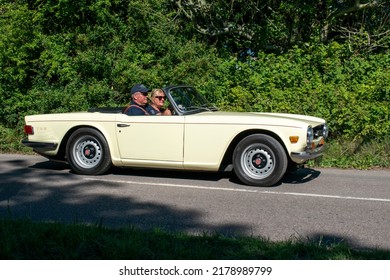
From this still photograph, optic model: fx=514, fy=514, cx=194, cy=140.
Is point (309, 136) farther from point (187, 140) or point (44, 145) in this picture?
point (44, 145)

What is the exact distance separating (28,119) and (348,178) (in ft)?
18.1

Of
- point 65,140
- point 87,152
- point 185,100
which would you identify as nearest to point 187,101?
point 185,100

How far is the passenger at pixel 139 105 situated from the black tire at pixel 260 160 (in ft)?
5.31

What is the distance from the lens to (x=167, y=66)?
13406mm

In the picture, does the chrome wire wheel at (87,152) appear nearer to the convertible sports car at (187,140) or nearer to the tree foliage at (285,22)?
the convertible sports car at (187,140)

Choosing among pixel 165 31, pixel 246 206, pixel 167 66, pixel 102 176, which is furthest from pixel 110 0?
pixel 246 206

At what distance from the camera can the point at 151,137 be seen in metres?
7.89

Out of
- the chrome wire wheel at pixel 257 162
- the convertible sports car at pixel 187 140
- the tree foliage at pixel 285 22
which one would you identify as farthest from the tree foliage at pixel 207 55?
the chrome wire wheel at pixel 257 162

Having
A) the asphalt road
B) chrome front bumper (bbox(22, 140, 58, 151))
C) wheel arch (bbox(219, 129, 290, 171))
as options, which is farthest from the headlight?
chrome front bumper (bbox(22, 140, 58, 151))

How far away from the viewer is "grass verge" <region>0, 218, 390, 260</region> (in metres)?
4.11

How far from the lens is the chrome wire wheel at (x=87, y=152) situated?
8398 millimetres

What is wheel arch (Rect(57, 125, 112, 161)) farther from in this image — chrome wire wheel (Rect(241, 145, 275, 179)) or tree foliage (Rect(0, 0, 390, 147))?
tree foliage (Rect(0, 0, 390, 147))

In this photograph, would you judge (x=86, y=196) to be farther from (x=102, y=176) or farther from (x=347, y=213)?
(x=347, y=213)

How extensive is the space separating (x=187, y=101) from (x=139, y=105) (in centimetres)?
80
